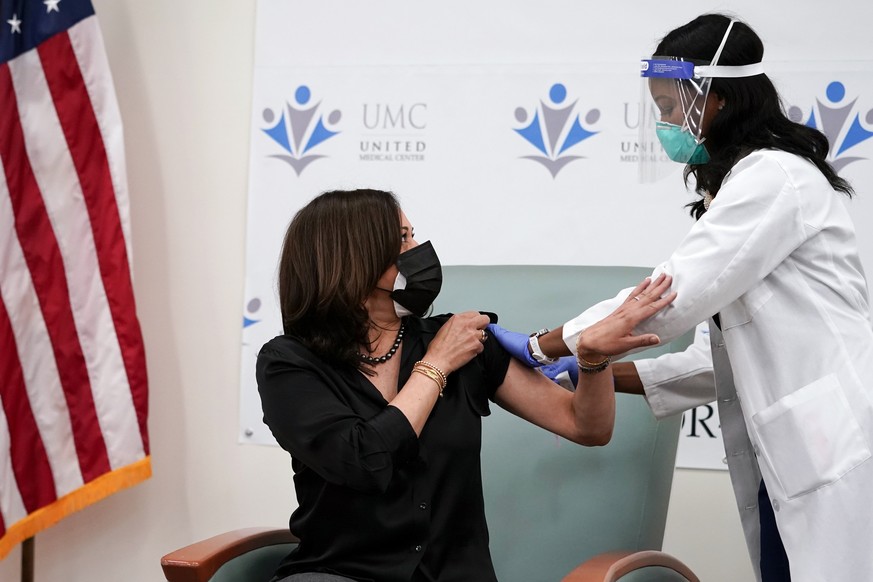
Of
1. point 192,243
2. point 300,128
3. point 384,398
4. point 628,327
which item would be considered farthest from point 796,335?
point 192,243

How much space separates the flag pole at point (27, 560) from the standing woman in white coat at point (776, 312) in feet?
5.77

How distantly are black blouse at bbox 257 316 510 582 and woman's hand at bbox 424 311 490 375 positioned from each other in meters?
0.06

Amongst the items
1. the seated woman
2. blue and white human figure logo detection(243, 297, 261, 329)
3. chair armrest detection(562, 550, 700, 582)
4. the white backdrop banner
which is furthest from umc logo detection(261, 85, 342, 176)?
chair armrest detection(562, 550, 700, 582)

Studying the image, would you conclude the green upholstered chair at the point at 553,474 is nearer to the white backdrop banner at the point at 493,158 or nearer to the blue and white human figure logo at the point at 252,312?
the white backdrop banner at the point at 493,158

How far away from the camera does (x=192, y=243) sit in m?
2.84

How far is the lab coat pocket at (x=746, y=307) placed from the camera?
1.58 meters

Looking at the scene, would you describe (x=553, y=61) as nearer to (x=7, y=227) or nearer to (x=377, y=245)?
(x=377, y=245)

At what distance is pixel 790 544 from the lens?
1.55 metres

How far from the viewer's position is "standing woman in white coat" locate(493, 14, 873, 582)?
1499mm

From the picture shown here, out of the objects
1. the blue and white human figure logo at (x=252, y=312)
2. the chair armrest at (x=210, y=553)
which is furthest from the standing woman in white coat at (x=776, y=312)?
the blue and white human figure logo at (x=252, y=312)

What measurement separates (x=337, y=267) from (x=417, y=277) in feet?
0.47

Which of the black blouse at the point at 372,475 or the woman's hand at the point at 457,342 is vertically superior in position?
the woman's hand at the point at 457,342

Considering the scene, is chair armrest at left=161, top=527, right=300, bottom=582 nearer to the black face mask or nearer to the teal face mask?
the black face mask

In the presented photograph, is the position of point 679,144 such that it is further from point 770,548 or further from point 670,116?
point 770,548
